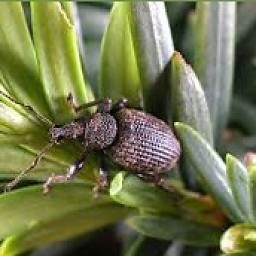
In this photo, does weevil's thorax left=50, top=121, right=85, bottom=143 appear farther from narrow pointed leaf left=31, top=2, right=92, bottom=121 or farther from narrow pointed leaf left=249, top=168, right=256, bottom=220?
narrow pointed leaf left=249, top=168, right=256, bottom=220

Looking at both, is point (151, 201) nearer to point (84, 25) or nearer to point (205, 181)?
point (205, 181)

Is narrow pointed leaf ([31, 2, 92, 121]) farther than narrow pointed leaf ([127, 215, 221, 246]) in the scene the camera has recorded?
No

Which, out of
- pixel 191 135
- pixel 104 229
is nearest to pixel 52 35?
pixel 191 135

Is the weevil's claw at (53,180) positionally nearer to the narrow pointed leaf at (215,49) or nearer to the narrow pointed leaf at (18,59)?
the narrow pointed leaf at (18,59)

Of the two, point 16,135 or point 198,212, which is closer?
point 16,135

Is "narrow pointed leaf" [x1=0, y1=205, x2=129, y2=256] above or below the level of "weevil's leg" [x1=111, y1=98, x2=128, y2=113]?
below

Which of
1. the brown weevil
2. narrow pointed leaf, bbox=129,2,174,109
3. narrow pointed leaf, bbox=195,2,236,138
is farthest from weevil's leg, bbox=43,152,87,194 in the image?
narrow pointed leaf, bbox=195,2,236,138
